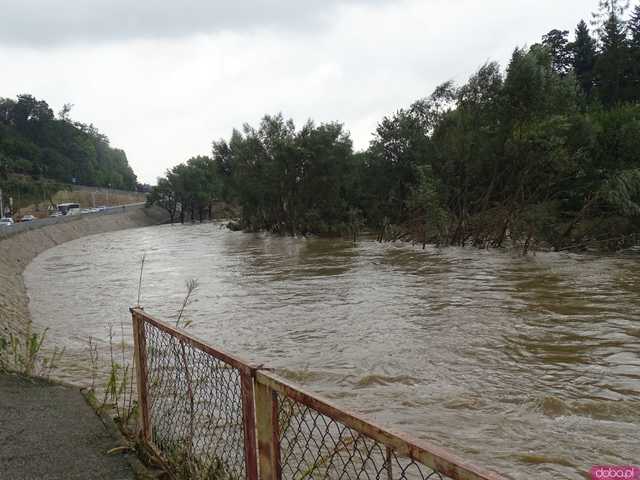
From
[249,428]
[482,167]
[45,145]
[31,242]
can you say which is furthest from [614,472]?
[45,145]

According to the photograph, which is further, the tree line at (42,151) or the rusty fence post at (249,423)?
the tree line at (42,151)

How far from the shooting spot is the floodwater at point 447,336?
625 centimetres

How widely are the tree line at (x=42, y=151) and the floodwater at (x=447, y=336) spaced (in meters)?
72.1

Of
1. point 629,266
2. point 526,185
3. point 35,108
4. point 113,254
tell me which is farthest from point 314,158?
point 35,108

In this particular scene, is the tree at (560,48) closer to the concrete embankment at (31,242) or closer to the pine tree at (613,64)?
the pine tree at (613,64)

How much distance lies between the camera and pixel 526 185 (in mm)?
26906

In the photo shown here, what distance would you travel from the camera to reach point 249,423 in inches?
117

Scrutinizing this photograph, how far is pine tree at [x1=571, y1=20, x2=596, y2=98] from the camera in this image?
62344 millimetres

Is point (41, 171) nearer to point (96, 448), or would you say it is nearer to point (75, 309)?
point (75, 309)

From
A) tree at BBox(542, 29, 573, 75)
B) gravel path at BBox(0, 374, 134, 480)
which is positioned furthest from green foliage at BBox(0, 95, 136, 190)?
gravel path at BBox(0, 374, 134, 480)

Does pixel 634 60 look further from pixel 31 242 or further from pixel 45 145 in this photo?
pixel 45 145

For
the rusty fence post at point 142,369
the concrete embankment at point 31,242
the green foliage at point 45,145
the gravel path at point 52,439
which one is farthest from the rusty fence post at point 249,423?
the green foliage at point 45,145

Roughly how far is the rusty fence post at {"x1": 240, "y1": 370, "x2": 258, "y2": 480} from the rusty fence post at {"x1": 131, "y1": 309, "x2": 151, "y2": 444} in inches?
72.6

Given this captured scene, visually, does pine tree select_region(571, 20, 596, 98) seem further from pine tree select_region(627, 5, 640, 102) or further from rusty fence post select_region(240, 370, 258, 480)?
rusty fence post select_region(240, 370, 258, 480)
